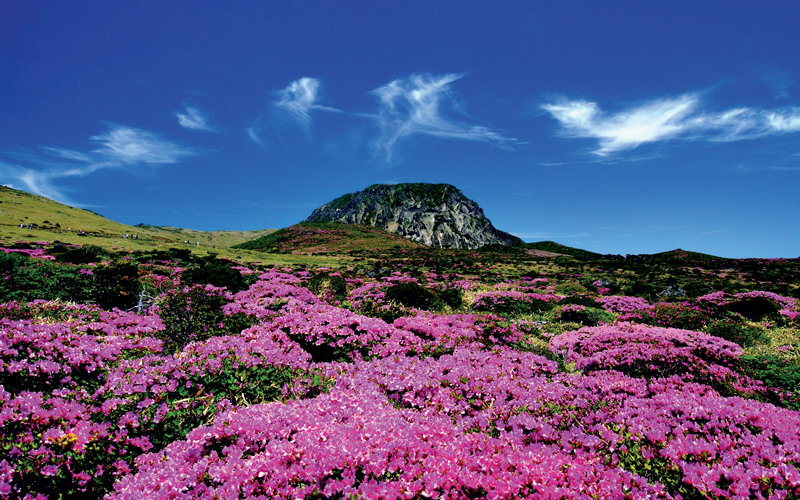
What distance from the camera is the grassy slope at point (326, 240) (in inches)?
3331

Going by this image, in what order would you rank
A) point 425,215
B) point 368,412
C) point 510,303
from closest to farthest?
point 368,412
point 510,303
point 425,215

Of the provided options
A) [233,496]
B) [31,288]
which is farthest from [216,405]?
[31,288]

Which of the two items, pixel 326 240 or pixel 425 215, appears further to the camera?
pixel 425 215

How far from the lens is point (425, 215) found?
134 meters


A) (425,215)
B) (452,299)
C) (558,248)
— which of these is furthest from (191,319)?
(425,215)

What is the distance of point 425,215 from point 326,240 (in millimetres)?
52210

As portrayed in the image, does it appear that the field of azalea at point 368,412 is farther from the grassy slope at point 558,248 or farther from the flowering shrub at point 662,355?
the grassy slope at point 558,248

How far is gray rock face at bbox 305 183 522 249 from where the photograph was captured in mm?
130750

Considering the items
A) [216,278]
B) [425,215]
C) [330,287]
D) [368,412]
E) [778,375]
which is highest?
[425,215]

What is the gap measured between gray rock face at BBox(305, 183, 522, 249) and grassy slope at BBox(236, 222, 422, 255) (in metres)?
22.1

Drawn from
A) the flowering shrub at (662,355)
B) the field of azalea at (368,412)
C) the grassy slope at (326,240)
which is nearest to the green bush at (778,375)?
the field of azalea at (368,412)

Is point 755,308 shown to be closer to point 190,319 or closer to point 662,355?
point 662,355

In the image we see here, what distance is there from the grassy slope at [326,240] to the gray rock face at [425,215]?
72.6 ft

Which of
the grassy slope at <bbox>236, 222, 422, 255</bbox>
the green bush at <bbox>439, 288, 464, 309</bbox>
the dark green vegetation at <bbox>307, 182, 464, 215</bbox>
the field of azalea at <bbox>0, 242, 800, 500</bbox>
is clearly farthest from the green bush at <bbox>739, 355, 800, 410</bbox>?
the dark green vegetation at <bbox>307, 182, 464, 215</bbox>
